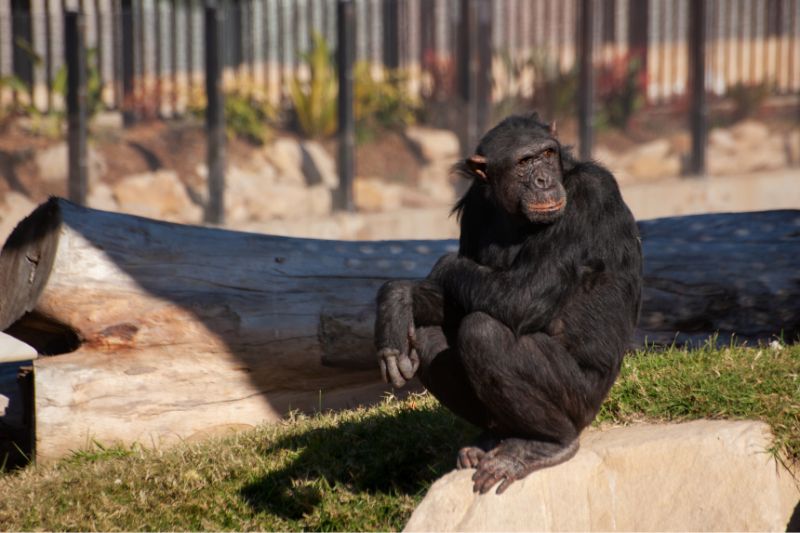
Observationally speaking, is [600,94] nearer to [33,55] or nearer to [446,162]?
[446,162]

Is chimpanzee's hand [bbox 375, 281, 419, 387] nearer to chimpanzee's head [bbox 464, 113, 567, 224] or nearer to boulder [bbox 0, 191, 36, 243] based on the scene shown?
chimpanzee's head [bbox 464, 113, 567, 224]

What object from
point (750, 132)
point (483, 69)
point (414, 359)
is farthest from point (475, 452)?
point (750, 132)

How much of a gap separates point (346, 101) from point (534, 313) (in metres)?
7.71

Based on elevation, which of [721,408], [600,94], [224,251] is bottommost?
[721,408]

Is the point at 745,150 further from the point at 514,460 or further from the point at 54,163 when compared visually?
the point at 514,460

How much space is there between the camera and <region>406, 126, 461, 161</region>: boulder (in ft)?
42.9

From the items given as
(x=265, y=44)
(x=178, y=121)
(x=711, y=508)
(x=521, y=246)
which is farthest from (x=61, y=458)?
(x=265, y=44)

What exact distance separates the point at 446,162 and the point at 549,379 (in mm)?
8886

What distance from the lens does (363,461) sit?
5.10m

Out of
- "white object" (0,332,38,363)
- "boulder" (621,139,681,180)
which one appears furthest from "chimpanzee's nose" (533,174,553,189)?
"boulder" (621,139,681,180)

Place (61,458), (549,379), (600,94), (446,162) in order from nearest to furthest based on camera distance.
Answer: (549,379)
(61,458)
(446,162)
(600,94)

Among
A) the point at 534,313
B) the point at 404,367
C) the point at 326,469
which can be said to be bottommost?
the point at 326,469

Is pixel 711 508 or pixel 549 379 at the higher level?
pixel 549 379

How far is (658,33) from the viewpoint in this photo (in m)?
15.2
